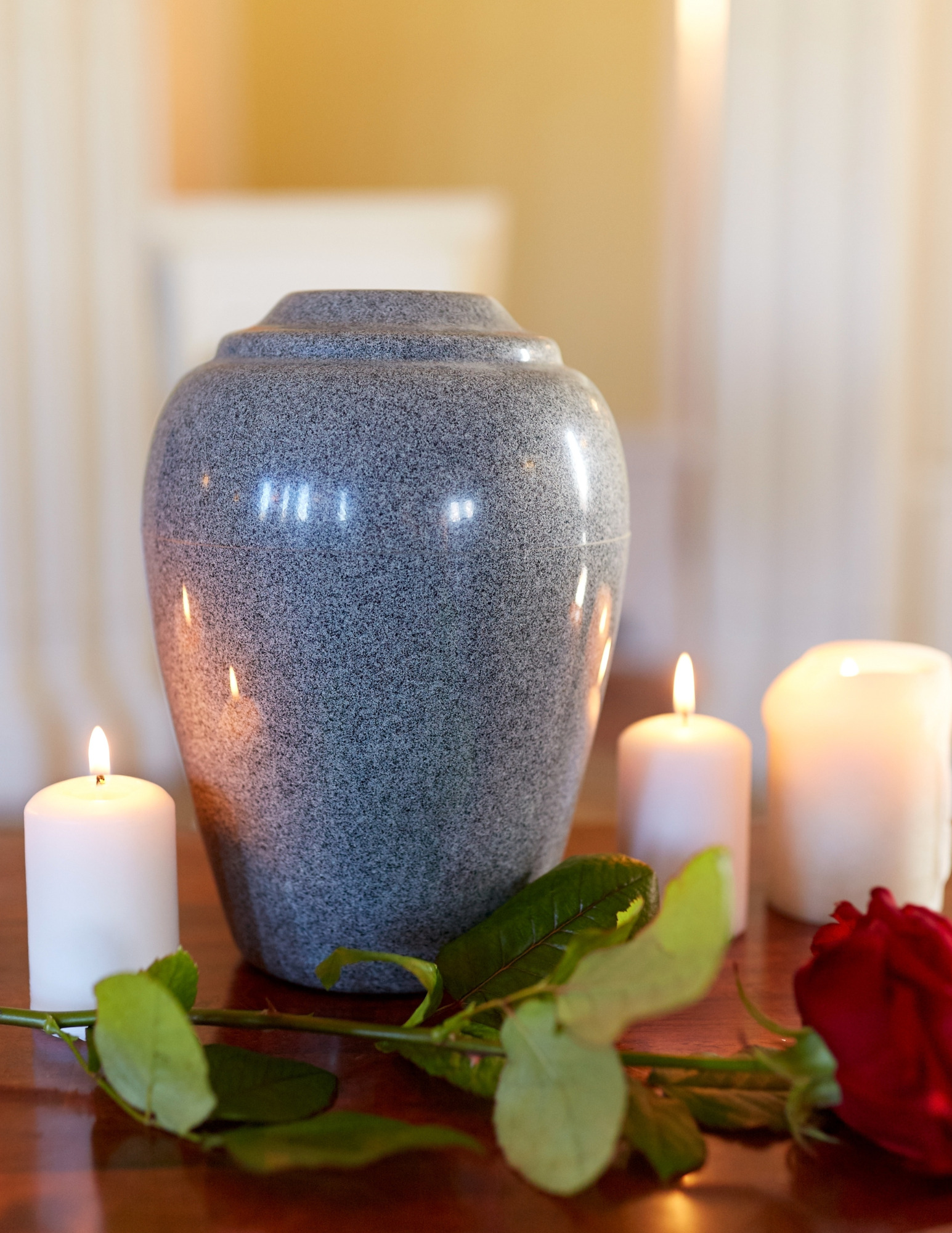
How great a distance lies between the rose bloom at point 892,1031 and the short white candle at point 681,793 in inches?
9.0

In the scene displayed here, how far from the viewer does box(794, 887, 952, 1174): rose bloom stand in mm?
430

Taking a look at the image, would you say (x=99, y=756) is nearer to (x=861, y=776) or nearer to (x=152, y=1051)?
(x=152, y=1051)

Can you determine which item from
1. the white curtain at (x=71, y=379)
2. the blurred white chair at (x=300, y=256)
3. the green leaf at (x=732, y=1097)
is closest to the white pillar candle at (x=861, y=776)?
the green leaf at (x=732, y=1097)

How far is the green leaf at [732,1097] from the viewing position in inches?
18.7

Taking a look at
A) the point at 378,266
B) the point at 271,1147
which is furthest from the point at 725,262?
the point at 271,1147

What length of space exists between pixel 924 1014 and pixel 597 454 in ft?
0.99

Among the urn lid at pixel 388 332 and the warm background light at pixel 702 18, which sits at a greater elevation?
the warm background light at pixel 702 18

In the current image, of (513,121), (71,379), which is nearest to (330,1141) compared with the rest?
(71,379)

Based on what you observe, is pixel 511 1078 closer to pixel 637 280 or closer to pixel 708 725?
pixel 708 725

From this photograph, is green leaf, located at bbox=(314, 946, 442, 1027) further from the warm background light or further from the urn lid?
the warm background light

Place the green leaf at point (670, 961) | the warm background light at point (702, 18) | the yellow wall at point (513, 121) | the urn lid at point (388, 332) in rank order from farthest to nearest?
the yellow wall at point (513, 121)
the warm background light at point (702, 18)
the urn lid at point (388, 332)
the green leaf at point (670, 961)

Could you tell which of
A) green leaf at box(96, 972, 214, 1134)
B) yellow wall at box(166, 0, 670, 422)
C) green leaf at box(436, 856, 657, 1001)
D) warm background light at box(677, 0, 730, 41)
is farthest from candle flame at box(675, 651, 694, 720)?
yellow wall at box(166, 0, 670, 422)

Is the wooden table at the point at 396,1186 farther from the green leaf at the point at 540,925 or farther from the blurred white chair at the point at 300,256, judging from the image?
the blurred white chair at the point at 300,256

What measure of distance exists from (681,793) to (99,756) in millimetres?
316
